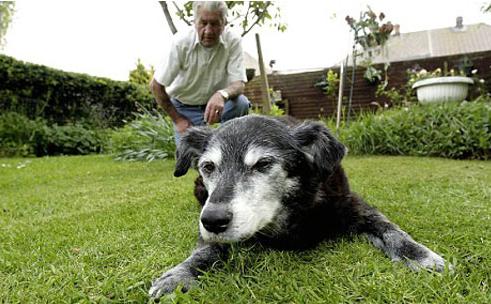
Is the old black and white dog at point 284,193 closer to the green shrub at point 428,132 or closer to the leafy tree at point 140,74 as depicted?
the green shrub at point 428,132

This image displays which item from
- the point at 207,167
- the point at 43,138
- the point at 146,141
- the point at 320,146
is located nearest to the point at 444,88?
the point at 146,141

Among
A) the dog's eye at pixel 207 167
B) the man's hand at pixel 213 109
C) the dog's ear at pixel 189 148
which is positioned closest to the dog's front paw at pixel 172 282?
the dog's eye at pixel 207 167

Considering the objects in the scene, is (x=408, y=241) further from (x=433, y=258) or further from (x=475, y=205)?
(x=475, y=205)

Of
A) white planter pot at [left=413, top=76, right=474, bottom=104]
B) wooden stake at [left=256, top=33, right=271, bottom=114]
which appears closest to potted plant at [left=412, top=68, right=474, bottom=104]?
white planter pot at [left=413, top=76, right=474, bottom=104]

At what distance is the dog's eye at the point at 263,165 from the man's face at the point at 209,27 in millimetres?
2246

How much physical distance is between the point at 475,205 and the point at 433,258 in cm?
131

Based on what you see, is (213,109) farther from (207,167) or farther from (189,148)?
(207,167)

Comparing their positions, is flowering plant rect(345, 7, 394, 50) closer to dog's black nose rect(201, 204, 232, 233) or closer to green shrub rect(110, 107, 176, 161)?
green shrub rect(110, 107, 176, 161)

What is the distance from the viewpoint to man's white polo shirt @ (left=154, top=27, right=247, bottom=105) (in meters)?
3.99

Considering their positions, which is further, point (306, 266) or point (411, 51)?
point (411, 51)

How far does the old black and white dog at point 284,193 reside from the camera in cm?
174

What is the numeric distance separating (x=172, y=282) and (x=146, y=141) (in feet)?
21.5

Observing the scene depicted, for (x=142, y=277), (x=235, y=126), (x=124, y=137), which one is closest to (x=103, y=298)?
(x=142, y=277)

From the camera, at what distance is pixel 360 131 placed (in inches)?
275
